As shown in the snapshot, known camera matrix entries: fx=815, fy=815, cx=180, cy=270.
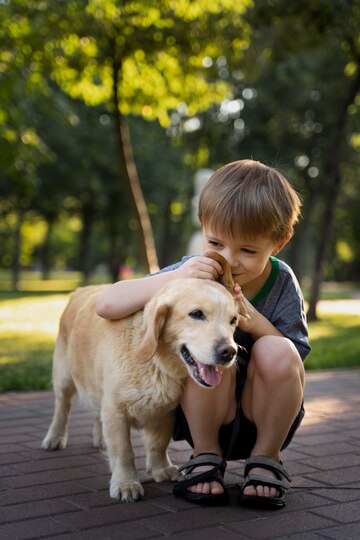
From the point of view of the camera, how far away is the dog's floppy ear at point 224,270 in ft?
11.1

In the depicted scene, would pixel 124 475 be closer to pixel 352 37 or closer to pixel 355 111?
pixel 352 37

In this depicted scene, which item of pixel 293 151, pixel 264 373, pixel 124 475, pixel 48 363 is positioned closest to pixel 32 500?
pixel 124 475

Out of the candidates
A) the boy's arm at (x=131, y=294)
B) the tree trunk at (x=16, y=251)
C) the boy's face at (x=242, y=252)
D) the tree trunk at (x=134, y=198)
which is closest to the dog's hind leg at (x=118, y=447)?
the boy's arm at (x=131, y=294)

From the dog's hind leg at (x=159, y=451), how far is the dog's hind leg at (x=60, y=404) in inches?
29.4

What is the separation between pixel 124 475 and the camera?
11.5 ft

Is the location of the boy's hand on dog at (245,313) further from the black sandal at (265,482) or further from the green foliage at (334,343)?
the green foliage at (334,343)

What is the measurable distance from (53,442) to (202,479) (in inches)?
49.8

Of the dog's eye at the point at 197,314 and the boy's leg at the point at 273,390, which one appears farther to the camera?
the boy's leg at the point at 273,390

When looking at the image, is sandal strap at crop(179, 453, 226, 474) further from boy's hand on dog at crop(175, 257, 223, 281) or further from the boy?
boy's hand on dog at crop(175, 257, 223, 281)

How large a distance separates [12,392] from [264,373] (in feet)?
11.0

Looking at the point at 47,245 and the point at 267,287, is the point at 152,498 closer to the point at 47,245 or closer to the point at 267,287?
the point at 267,287

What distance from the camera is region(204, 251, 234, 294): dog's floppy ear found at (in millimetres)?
3393

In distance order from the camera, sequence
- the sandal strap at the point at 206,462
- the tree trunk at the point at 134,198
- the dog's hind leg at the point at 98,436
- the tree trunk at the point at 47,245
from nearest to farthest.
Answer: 1. the sandal strap at the point at 206,462
2. the dog's hind leg at the point at 98,436
3. the tree trunk at the point at 134,198
4. the tree trunk at the point at 47,245

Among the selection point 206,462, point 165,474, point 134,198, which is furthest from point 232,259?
point 134,198
